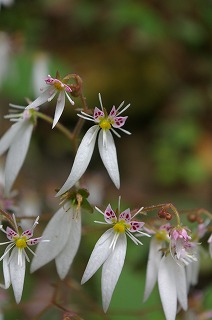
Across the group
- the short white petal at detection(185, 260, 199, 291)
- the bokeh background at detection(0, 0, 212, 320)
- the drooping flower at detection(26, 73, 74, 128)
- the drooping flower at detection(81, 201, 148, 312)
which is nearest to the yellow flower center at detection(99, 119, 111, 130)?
the drooping flower at detection(26, 73, 74, 128)

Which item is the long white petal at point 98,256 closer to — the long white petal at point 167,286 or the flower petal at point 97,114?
the long white petal at point 167,286

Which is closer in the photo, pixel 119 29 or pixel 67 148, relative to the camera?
pixel 67 148

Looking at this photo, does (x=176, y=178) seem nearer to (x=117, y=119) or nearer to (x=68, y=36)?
(x=68, y=36)

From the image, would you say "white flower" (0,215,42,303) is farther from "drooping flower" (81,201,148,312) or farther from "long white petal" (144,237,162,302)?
"long white petal" (144,237,162,302)

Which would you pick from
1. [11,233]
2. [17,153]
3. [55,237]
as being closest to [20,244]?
[11,233]

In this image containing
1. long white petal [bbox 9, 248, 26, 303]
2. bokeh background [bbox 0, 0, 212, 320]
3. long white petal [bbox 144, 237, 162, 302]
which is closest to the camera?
long white petal [bbox 9, 248, 26, 303]

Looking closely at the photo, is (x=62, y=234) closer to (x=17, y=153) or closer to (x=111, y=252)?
(x=111, y=252)

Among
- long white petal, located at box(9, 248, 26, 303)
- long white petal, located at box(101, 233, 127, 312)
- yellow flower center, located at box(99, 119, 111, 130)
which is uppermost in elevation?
yellow flower center, located at box(99, 119, 111, 130)

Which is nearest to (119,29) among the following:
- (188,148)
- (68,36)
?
(68,36)
